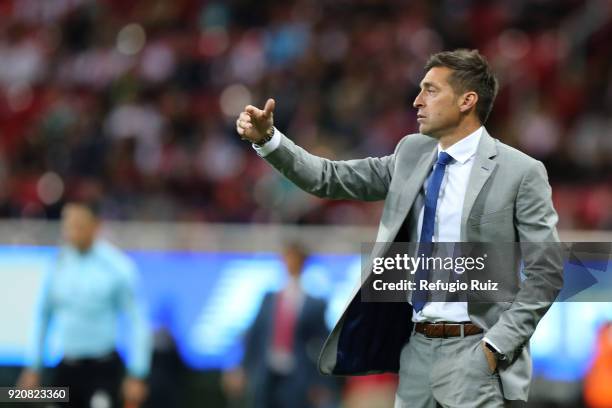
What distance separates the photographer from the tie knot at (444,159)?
5.07 meters

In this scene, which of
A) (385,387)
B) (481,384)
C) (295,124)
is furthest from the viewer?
(295,124)

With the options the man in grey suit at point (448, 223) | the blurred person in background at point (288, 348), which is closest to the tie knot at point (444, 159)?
the man in grey suit at point (448, 223)

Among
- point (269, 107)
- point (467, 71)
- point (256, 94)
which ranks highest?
point (256, 94)

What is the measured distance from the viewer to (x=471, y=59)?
199 inches

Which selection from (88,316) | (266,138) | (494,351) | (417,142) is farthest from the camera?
(88,316)

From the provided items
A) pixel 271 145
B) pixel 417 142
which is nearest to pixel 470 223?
pixel 417 142

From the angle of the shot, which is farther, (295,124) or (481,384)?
(295,124)

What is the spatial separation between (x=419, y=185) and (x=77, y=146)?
10.4 m

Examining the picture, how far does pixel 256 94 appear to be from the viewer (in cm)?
1542

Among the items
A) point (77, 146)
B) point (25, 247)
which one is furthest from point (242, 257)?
point (77, 146)

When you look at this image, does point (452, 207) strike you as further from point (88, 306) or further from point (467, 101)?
point (88, 306)

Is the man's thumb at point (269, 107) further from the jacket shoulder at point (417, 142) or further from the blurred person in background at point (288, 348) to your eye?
the blurred person in background at point (288, 348)

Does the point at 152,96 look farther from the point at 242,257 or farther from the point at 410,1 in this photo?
the point at 242,257

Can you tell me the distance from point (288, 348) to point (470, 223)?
5.20 m
